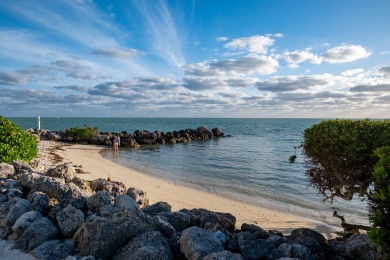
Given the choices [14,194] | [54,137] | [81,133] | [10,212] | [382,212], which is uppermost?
[382,212]

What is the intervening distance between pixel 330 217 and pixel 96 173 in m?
12.1

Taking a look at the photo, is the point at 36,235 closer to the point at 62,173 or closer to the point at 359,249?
the point at 62,173

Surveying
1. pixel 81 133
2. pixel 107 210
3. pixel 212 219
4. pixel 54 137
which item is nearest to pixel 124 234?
pixel 107 210

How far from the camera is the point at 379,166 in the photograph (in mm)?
4645

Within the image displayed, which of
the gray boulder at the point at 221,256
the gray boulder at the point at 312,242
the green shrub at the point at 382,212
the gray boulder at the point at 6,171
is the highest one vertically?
the green shrub at the point at 382,212

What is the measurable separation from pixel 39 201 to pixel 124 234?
296 cm

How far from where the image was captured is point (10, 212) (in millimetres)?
7090

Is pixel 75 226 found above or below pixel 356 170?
below

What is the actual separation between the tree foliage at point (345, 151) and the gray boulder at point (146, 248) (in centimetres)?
438

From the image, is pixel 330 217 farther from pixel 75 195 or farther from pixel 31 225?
pixel 31 225

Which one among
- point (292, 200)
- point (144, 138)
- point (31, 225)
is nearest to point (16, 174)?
point (31, 225)

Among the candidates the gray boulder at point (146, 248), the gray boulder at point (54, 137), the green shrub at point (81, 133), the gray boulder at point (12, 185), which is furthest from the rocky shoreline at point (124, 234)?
the gray boulder at point (54, 137)

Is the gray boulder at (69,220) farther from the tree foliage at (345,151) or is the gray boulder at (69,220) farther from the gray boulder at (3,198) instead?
the tree foliage at (345,151)

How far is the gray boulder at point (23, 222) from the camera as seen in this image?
6.55 metres
